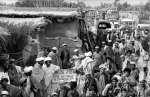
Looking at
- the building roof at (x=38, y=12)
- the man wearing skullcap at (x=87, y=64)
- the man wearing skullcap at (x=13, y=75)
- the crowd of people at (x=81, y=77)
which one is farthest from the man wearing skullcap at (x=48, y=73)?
the building roof at (x=38, y=12)

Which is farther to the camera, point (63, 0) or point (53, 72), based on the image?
point (63, 0)

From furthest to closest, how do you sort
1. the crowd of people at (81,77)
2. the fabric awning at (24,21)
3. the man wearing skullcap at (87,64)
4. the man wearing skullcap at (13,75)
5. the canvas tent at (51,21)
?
1. the canvas tent at (51,21)
2. the fabric awning at (24,21)
3. the man wearing skullcap at (87,64)
4. the man wearing skullcap at (13,75)
5. the crowd of people at (81,77)

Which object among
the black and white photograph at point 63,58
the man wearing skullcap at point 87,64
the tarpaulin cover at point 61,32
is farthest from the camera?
the tarpaulin cover at point 61,32

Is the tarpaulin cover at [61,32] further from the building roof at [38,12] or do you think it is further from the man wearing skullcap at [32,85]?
the man wearing skullcap at [32,85]

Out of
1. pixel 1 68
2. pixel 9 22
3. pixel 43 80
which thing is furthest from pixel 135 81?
pixel 9 22

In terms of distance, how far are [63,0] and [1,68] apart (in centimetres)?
1674

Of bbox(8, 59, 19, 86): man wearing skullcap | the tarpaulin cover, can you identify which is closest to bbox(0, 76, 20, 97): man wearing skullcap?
bbox(8, 59, 19, 86): man wearing skullcap

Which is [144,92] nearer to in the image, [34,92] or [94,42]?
[34,92]

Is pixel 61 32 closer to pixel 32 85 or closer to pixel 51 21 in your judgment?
pixel 51 21

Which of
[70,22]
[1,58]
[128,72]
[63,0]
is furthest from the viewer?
[63,0]

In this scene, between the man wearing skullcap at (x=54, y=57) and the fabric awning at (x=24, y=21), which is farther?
the fabric awning at (x=24, y=21)

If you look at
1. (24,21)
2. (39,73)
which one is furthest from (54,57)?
(24,21)

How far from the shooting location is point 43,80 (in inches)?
557

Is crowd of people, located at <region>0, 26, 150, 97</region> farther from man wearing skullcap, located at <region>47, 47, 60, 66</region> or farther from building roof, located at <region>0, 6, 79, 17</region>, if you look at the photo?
building roof, located at <region>0, 6, 79, 17</region>
